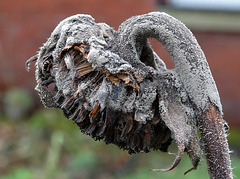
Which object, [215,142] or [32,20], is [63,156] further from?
[215,142]

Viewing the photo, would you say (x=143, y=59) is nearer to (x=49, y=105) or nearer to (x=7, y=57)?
(x=49, y=105)

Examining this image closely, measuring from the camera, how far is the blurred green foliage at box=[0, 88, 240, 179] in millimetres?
5199

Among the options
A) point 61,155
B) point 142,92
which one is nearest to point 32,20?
point 61,155

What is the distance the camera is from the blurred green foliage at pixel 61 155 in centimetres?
520

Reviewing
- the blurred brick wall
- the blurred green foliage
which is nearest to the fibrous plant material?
the blurred green foliage

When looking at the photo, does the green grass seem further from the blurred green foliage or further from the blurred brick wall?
the blurred brick wall

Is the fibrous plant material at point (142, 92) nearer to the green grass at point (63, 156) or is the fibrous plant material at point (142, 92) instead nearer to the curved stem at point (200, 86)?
the curved stem at point (200, 86)

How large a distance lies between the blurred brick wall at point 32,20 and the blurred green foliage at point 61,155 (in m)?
0.38

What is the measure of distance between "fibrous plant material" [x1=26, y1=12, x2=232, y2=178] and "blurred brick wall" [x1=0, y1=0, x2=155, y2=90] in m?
4.66

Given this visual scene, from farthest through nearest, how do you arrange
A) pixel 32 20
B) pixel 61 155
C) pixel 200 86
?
pixel 32 20 → pixel 61 155 → pixel 200 86

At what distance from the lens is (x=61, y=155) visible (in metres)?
5.82

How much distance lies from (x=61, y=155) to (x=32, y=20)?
1871mm

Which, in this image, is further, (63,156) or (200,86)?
(63,156)

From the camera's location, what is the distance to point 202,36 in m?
5.87
